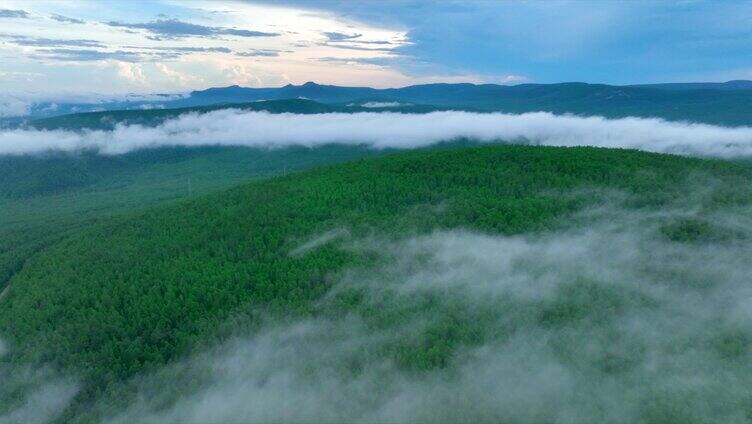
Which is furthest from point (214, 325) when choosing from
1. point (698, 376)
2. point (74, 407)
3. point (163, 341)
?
point (698, 376)

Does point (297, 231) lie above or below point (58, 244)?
above

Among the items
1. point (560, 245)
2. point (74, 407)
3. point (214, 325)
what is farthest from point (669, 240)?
point (74, 407)

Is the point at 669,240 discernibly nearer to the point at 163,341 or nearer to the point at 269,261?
the point at 269,261

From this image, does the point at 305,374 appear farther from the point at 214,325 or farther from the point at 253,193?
the point at 253,193

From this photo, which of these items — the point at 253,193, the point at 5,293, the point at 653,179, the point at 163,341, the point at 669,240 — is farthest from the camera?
the point at 253,193

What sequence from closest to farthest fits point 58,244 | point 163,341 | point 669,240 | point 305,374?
point 305,374, point 163,341, point 669,240, point 58,244

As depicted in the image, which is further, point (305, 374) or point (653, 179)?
point (653, 179)

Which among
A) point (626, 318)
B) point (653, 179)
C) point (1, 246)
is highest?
point (653, 179)
